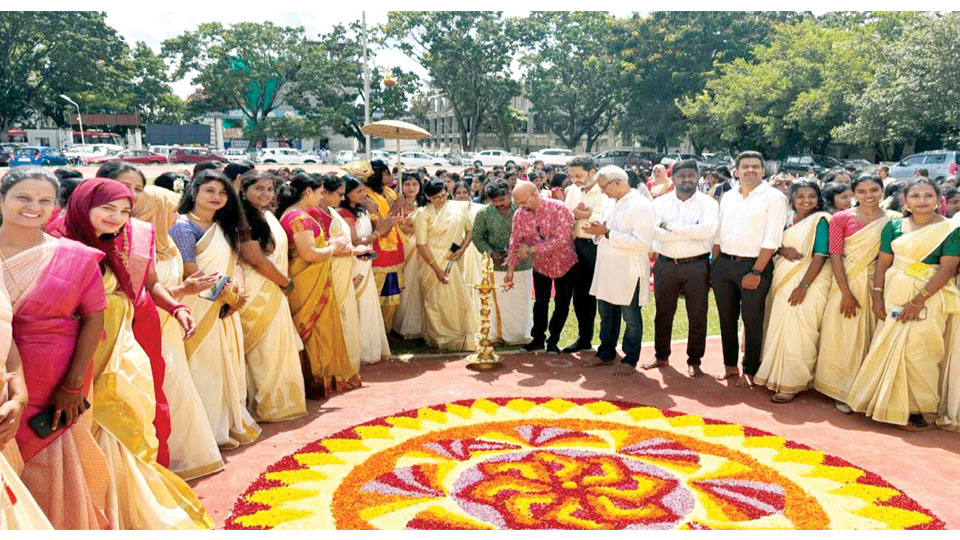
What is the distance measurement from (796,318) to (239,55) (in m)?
45.2

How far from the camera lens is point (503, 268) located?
7.00 meters

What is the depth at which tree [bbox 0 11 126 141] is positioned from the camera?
3853 cm

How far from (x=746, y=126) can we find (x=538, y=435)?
35.4 m

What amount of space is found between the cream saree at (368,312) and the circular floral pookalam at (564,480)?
1.57 metres

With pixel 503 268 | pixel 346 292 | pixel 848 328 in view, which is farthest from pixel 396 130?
pixel 848 328

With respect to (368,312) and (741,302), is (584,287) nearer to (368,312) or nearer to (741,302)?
(741,302)

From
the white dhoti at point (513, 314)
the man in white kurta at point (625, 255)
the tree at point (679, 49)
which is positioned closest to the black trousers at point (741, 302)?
the man in white kurta at point (625, 255)

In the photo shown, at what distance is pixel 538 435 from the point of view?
4770 millimetres

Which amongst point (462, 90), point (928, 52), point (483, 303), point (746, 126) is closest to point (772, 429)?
point (483, 303)

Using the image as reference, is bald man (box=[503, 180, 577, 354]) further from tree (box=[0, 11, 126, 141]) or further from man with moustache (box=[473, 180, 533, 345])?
tree (box=[0, 11, 126, 141])

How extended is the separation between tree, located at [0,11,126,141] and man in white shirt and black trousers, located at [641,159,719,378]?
136 ft

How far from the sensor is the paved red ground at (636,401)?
4160 mm

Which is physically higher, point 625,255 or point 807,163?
point 807,163

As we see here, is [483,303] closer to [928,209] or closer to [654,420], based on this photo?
[654,420]
